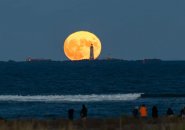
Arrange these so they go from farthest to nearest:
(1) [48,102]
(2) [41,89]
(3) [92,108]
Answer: (2) [41,89] → (1) [48,102] → (3) [92,108]

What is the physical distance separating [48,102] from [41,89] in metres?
36.6

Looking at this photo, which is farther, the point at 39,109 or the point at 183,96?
the point at 183,96

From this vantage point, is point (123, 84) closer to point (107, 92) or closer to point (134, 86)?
point (134, 86)

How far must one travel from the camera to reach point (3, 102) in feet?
318

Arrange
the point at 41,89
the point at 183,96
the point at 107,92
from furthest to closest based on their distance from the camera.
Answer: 1. the point at 41,89
2. the point at 107,92
3. the point at 183,96

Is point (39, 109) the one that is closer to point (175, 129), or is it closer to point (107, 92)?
point (107, 92)

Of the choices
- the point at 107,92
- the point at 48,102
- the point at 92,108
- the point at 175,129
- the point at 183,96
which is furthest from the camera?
the point at 107,92

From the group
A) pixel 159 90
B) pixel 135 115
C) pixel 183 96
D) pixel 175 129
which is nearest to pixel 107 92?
pixel 159 90

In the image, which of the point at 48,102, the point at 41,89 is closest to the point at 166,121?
the point at 48,102

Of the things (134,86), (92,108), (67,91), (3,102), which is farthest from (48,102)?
(134,86)

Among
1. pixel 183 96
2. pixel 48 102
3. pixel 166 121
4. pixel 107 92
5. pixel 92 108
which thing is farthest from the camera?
pixel 107 92

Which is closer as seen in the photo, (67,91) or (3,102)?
(3,102)

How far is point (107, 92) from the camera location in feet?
392

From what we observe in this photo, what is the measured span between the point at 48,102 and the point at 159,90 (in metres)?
31.3
